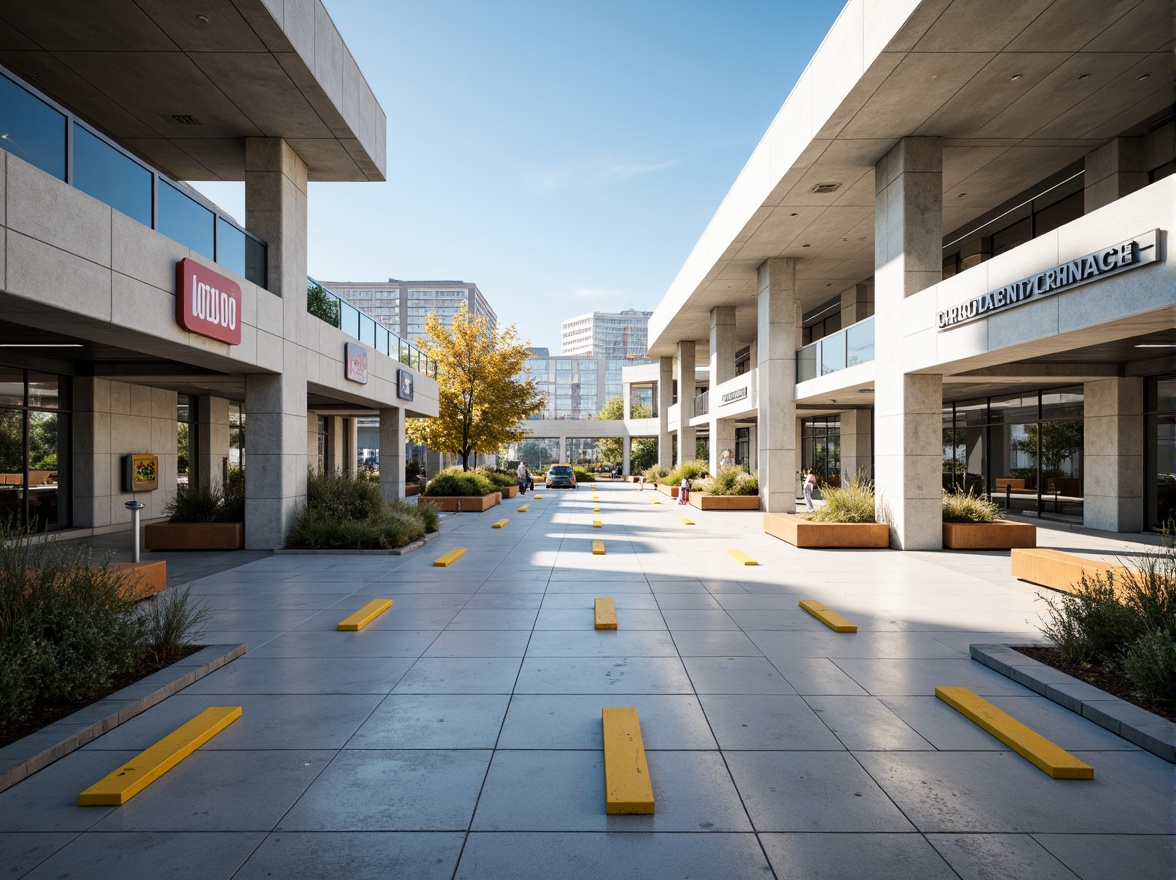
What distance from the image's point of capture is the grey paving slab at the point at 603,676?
21.5ft

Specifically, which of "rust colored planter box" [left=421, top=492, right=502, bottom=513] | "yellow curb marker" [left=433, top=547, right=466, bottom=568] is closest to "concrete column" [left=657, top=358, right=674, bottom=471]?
"rust colored planter box" [left=421, top=492, right=502, bottom=513]

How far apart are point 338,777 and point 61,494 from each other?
56.4ft

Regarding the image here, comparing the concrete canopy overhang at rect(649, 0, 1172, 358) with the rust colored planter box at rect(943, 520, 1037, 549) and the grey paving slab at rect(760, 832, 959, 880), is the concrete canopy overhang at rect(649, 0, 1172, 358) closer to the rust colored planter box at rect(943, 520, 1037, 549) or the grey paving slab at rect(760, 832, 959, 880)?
the rust colored planter box at rect(943, 520, 1037, 549)

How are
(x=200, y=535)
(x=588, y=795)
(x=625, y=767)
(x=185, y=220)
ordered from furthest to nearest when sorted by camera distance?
(x=200, y=535) < (x=185, y=220) < (x=625, y=767) < (x=588, y=795)

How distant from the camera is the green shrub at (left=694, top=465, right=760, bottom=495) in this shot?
26.9 meters

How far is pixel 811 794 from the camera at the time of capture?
15.0 feet

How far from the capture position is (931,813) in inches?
172

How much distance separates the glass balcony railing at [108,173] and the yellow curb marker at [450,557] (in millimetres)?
7101

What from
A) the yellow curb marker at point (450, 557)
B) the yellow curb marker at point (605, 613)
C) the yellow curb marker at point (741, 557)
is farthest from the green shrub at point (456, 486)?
the yellow curb marker at point (605, 613)

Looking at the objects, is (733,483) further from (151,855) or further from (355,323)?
(151,855)

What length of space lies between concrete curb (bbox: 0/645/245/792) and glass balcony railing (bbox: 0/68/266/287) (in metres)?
6.24

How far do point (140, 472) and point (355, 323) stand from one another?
23.9ft

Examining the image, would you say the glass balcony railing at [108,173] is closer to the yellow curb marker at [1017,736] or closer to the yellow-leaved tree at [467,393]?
the yellow curb marker at [1017,736]

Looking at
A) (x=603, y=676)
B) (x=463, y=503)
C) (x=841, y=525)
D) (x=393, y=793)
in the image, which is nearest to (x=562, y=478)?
(x=463, y=503)
